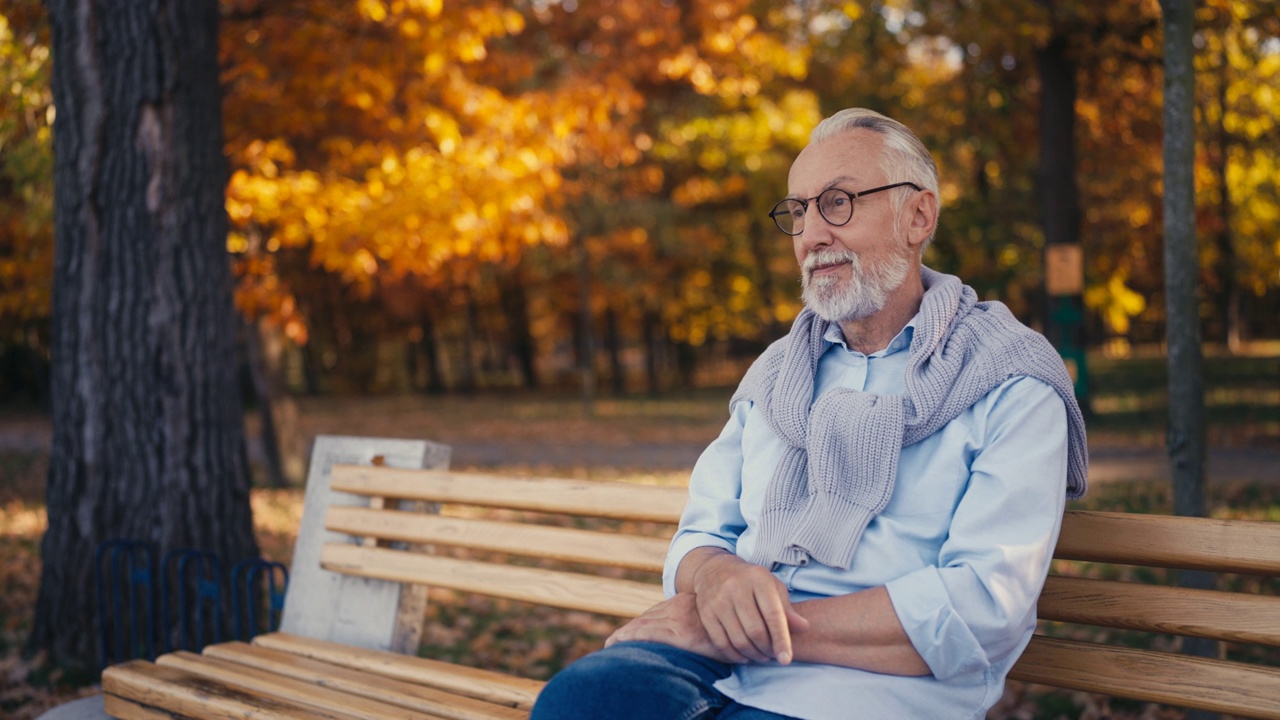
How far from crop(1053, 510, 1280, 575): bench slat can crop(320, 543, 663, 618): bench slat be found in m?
1.05

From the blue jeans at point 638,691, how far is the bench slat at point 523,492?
0.57 metres

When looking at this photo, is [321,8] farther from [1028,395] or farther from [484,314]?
[484,314]

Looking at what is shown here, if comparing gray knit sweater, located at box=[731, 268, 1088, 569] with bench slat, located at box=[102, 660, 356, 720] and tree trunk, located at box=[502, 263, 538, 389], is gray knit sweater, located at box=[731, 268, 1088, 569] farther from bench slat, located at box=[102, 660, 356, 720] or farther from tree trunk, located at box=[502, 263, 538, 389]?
tree trunk, located at box=[502, 263, 538, 389]

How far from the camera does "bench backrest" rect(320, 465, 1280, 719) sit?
7.09 ft

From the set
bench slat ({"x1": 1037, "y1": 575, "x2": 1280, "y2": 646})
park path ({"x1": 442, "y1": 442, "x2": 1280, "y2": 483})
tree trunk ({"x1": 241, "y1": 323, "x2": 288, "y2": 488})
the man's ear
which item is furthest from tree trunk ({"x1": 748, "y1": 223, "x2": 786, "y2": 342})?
bench slat ({"x1": 1037, "y1": 575, "x2": 1280, "y2": 646})

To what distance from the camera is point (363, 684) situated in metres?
2.96

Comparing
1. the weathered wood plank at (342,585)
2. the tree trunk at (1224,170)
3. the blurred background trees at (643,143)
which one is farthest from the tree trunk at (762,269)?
the weathered wood plank at (342,585)

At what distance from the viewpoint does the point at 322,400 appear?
30.7 m

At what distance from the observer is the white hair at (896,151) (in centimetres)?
245

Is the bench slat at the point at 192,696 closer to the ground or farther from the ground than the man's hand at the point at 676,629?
closer to the ground

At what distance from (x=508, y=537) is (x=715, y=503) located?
79cm

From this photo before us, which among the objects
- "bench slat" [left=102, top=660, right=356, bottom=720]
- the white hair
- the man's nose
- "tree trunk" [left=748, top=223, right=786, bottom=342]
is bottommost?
"bench slat" [left=102, top=660, right=356, bottom=720]

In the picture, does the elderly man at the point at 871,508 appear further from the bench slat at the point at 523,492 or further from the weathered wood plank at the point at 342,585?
the weathered wood plank at the point at 342,585

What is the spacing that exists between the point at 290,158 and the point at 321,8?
5.66 ft
